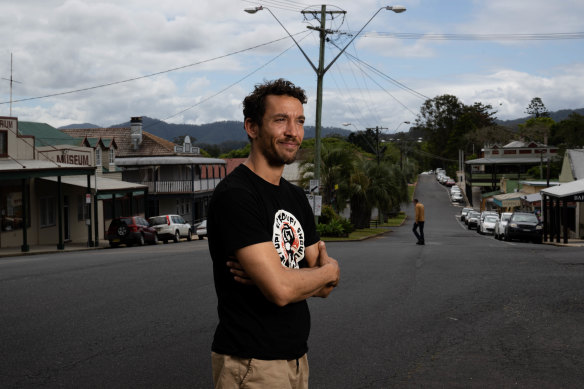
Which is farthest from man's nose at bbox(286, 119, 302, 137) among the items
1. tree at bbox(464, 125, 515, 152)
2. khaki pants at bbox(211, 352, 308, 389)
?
tree at bbox(464, 125, 515, 152)

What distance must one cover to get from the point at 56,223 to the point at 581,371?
30.3m

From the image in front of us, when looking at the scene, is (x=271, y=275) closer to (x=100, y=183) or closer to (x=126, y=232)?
(x=126, y=232)

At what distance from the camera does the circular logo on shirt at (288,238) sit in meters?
3.06

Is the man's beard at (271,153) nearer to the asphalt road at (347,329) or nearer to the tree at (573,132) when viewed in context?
the asphalt road at (347,329)

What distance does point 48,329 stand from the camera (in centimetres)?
761

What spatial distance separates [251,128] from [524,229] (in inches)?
1101

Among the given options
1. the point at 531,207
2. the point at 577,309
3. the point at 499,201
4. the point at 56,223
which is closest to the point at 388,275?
the point at 577,309

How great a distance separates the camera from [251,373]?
9.66 feet

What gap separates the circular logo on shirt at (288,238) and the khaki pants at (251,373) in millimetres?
484

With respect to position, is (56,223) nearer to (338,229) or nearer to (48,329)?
(338,229)

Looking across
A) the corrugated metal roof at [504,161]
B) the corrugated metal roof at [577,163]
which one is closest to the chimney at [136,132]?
the corrugated metal roof at [577,163]

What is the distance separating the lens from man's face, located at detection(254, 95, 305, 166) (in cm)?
315

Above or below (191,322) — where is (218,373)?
above

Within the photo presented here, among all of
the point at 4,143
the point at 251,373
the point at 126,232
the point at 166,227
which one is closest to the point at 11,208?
the point at 4,143
